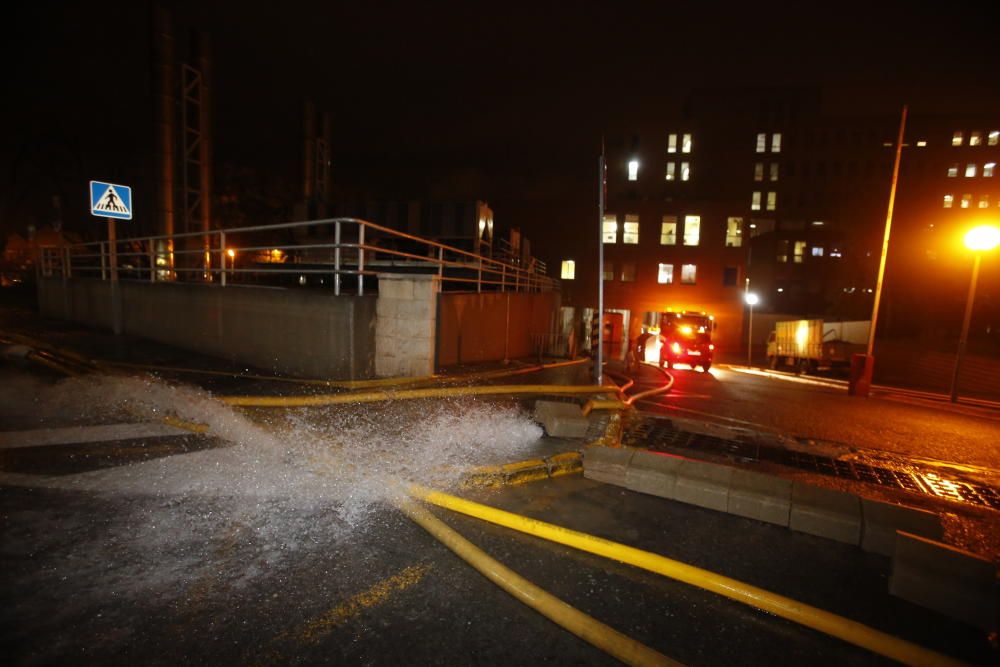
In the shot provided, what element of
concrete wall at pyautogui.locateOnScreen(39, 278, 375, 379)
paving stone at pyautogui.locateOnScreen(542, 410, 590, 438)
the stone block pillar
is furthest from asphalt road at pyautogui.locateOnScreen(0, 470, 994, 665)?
the stone block pillar

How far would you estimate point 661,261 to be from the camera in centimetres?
3678

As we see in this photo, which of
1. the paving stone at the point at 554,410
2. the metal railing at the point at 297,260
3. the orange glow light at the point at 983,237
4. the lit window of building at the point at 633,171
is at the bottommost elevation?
the paving stone at the point at 554,410

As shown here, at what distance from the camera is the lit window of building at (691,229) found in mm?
36281

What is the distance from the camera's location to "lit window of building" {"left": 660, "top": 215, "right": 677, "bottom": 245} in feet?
120

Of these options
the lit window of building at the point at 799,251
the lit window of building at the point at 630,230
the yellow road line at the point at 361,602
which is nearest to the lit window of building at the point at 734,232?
the lit window of building at the point at 630,230

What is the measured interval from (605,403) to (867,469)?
10.4ft

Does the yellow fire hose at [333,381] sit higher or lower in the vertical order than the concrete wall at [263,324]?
lower

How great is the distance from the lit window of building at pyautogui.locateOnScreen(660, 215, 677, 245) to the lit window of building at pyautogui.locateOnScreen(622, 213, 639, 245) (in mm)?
2059

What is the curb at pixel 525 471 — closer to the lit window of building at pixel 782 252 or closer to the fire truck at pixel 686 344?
the fire truck at pixel 686 344

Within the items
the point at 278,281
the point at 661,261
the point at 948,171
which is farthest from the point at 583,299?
the point at 948,171

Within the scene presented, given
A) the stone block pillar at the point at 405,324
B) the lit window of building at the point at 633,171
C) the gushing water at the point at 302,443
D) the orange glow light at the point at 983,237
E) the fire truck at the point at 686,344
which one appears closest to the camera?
the gushing water at the point at 302,443

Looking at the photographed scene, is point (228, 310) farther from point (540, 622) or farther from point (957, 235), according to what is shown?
point (957, 235)

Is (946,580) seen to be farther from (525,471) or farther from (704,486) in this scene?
(525,471)

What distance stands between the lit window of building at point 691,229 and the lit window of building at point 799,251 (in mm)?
20504
